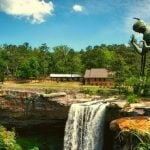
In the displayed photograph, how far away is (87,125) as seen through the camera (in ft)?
69.7

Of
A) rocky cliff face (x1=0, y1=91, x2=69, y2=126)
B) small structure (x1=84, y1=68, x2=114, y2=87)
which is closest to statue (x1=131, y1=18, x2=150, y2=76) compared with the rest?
rocky cliff face (x1=0, y1=91, x2=69, y2=126)

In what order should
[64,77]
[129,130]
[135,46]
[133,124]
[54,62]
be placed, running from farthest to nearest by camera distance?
[54,62], [64,77], [135,46], [133,124], [129,130]

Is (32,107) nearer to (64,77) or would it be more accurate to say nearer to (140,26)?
(140,26)

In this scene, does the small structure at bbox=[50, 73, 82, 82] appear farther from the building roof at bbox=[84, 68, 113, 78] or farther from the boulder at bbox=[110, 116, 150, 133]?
the boulder at bbox=[110, 116, 150, 133]

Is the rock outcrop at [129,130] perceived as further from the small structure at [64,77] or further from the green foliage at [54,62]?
the small structure at [64,77]

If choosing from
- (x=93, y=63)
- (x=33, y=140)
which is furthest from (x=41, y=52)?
(x=33, y=140)

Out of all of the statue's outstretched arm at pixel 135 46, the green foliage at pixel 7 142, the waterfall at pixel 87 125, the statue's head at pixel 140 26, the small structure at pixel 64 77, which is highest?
the statue's head at pixel 140 26

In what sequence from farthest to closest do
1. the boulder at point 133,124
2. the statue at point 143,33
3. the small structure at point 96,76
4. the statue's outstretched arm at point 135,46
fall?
the small structure at point 96,76, the statue's outstretched arm at point 135,46, the statue at point 143,33, the boulder at point 133,124

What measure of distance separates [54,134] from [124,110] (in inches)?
363

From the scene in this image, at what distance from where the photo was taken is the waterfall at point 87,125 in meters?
20.9

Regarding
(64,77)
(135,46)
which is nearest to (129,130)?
(135,46)

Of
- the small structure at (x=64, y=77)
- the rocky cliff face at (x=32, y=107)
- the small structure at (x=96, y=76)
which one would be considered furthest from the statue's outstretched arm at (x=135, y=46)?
the small structure at (x=64, y=77)

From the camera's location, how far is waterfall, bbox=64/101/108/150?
20.9 m

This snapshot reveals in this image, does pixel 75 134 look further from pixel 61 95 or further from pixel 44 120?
pixel 44 120
